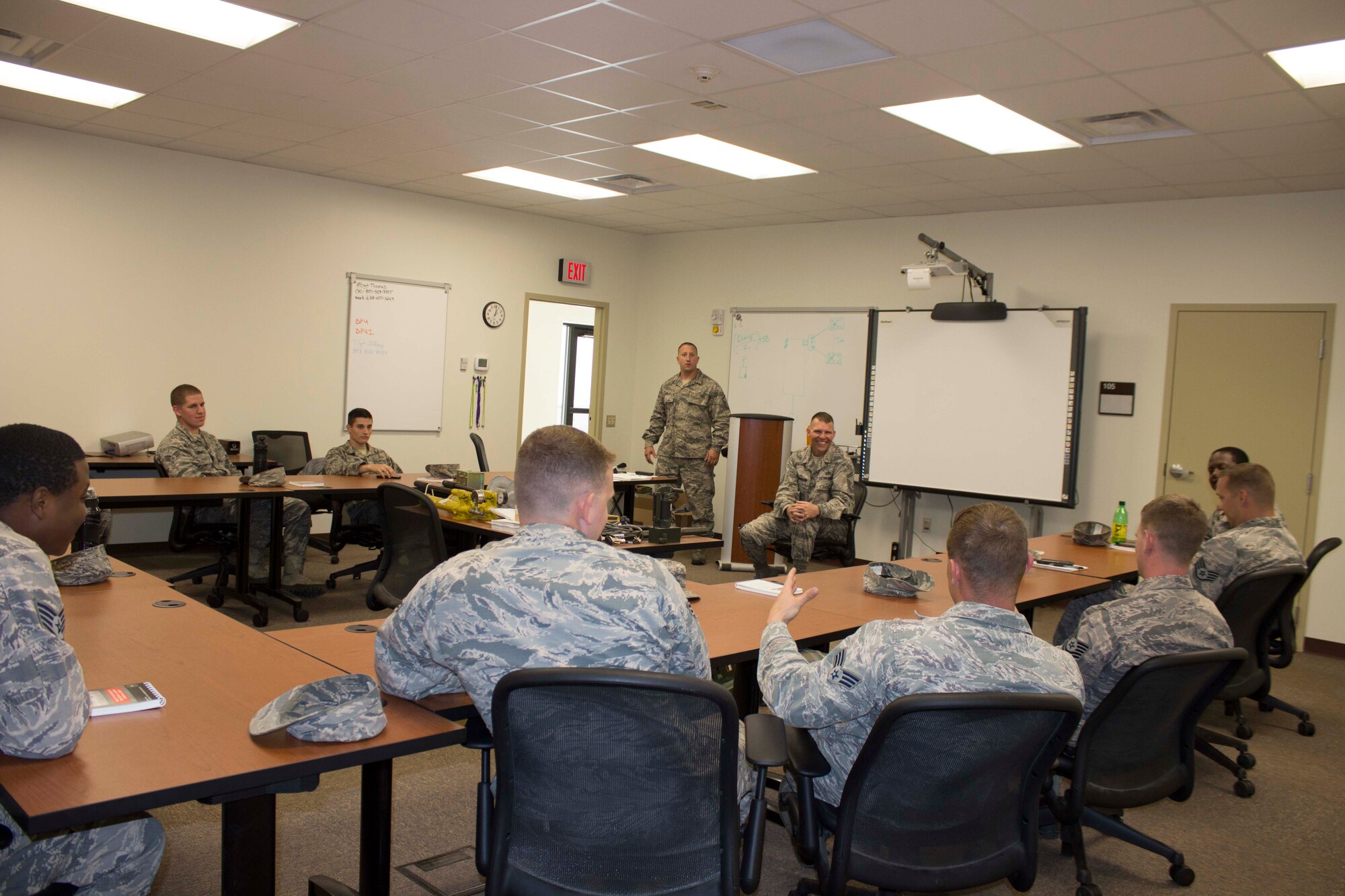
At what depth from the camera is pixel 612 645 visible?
1.66m

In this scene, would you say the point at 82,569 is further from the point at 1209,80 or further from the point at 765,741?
the point at 1209,80

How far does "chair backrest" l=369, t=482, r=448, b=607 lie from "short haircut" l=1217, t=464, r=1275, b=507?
330cm

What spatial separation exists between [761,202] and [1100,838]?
539 cm

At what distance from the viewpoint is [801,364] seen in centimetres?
827

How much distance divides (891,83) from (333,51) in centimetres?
255

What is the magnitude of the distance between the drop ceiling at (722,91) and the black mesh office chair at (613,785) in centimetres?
287

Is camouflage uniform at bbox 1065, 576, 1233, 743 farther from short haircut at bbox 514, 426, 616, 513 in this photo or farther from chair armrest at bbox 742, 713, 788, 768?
short haircut at bbox 514, 426, 616, 513

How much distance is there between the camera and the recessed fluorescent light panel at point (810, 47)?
3803 millimetres

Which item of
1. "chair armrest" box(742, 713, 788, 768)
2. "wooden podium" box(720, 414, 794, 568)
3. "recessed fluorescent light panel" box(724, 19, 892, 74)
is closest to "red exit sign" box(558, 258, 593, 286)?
"wooden podium" box(720, 414, 794, 568)

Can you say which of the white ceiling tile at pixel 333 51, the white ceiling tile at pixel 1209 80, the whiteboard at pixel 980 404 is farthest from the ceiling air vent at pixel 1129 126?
the white ceiling tile at pixel 333 51

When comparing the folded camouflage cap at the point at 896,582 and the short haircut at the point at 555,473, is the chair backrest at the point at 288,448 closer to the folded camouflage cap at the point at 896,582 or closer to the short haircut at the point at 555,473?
the folded camouflage cap at the point at 896,582

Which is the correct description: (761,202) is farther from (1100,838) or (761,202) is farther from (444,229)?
(1100,838)

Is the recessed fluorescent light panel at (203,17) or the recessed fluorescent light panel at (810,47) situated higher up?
the recessed fluorescent light panel at (203,17)

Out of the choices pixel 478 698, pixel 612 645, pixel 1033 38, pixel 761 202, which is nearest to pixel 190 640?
pixel 478 698
